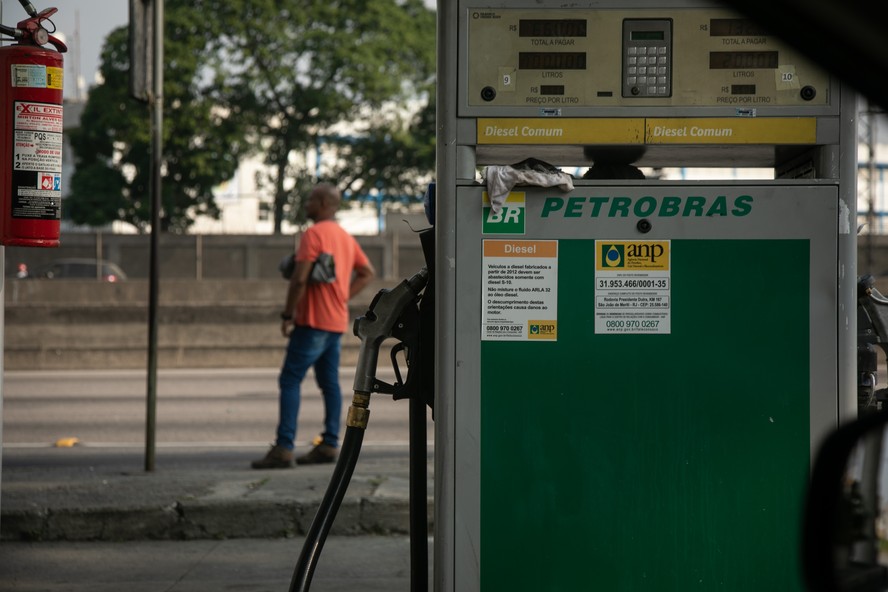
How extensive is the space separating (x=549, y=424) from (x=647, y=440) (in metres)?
0.28

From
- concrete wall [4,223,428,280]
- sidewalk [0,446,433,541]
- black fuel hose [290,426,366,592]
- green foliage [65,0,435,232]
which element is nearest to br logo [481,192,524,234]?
black fuel hose [290,426,366,592]

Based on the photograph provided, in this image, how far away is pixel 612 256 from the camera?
128 inches

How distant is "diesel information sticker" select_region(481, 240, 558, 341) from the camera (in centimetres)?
325

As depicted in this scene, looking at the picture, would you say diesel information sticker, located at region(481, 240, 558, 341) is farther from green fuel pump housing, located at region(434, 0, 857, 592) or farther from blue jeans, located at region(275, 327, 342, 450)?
blue jeans, located at region(275, 327, 342, 450)

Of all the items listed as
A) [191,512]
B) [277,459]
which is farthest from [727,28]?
[277,459]

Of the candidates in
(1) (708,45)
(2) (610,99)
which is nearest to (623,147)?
(2) (610,99)

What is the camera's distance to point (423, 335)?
3557 mm

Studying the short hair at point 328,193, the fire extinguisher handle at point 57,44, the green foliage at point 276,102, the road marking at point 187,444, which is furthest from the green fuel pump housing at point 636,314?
the green foliage at point 276,102

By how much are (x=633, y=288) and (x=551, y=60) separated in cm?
70

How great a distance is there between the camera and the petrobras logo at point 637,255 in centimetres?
325

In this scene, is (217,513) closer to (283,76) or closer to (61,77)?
(61,77)

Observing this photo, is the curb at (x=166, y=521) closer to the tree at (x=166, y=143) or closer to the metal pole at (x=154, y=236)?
the metal pole at (x=154, y=236)

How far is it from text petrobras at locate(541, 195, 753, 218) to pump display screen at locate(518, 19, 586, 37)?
1.57 feet

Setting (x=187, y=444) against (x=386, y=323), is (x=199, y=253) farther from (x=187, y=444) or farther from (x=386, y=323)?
(x=386, y=323)
